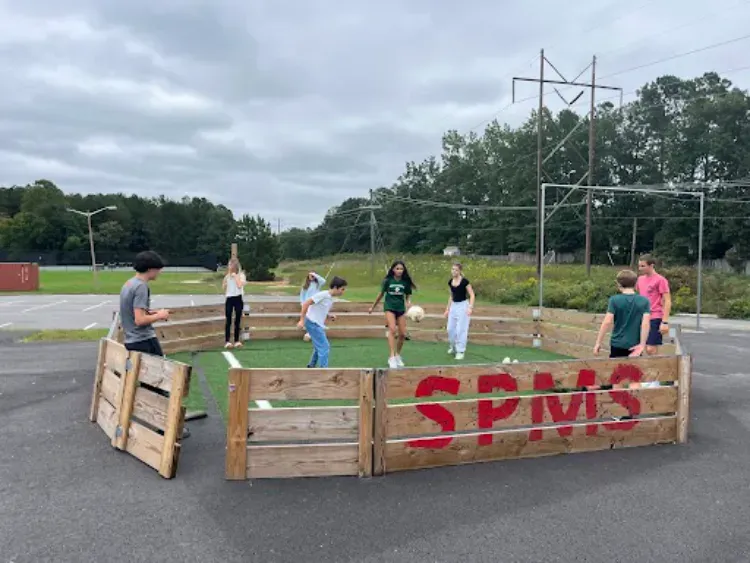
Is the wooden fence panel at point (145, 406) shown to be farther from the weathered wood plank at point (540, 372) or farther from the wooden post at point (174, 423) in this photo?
the weathered wood plank at point (540, 372)

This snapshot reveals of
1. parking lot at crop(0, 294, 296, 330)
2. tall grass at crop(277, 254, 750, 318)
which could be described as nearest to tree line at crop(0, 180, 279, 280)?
tall grass at crop(277, 254, 750, 318)

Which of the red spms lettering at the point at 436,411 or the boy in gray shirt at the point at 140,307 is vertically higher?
the boy in gray shirt at the point at 140,307

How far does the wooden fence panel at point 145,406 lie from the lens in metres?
4.61

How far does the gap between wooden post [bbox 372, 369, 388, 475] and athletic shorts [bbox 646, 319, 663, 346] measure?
434 cm

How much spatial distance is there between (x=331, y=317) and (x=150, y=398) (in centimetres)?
836

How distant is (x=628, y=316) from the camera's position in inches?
247

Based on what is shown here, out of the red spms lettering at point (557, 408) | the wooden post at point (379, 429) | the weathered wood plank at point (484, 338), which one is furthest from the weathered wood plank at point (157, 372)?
the weathered wood plank at point (484, 338)

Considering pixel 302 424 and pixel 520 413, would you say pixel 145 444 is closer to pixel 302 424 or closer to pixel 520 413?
pixel 302 424

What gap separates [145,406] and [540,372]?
3.70 meters

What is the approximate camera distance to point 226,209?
140 meters

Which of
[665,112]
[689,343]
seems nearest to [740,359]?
[689,343]

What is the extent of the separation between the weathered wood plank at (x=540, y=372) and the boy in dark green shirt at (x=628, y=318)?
0.41m

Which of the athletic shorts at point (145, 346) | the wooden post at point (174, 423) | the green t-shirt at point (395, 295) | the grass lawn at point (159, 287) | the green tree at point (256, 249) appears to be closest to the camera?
the wooden post at point (174, 423)

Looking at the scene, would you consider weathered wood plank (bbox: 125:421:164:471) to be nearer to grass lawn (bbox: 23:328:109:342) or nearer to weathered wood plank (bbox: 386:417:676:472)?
weathered wood plank (bbox: 386:417:676:472)
